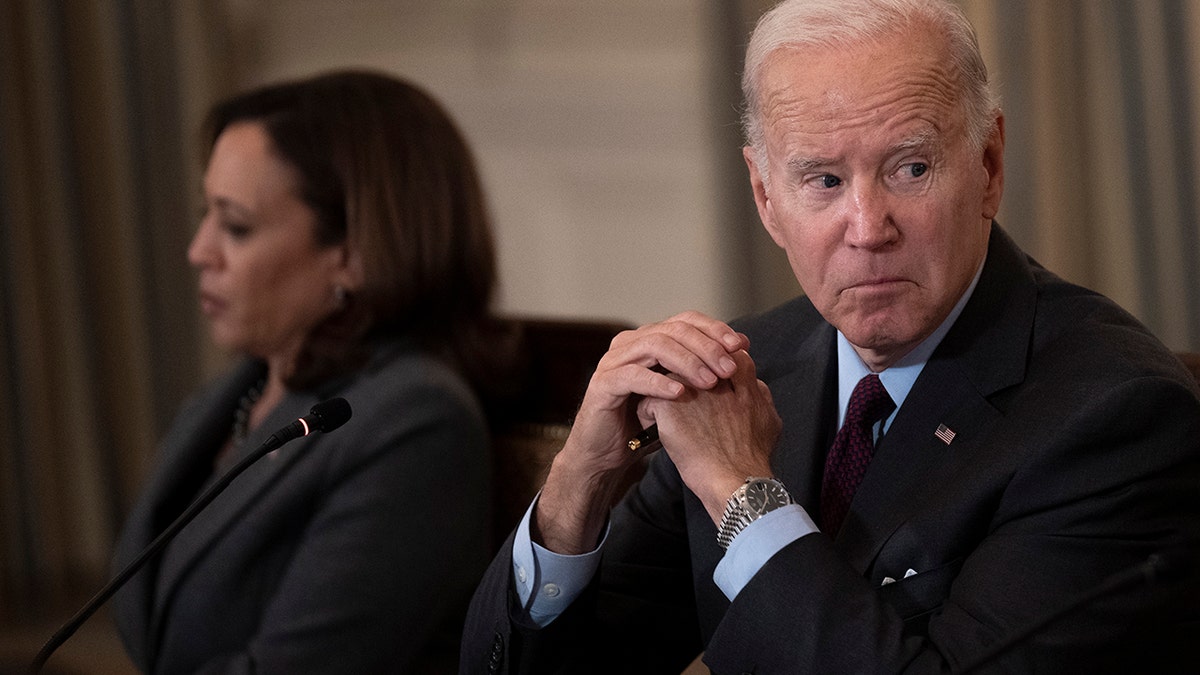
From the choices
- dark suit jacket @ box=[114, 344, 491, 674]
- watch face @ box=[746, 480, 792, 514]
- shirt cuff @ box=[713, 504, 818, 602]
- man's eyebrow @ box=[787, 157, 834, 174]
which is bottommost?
dark suit jacket @ box=[114, 344, 491, 674]

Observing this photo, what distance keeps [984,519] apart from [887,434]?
6.7 inches

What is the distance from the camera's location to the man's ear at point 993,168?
1555mm

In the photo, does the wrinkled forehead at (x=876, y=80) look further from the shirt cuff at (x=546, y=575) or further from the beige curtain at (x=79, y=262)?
the beige curtain at (x=79, y=262)

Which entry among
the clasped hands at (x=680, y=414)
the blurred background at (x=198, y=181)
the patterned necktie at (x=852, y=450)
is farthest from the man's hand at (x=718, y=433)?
the blurred background at (x=198, y=181)

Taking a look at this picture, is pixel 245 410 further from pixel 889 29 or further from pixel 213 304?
pixel 889 29

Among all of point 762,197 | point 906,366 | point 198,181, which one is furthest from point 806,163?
point 198,181

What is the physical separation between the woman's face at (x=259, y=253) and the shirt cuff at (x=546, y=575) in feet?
3.34

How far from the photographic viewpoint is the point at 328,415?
1.54 metres

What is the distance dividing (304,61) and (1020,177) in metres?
2.39

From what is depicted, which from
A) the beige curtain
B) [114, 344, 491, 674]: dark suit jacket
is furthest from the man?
the beige curtain

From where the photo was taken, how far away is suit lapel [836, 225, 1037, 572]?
1.50 m

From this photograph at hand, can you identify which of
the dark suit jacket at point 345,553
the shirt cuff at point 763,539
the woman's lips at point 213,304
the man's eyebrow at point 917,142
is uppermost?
the man's eyebrow at point 917,142

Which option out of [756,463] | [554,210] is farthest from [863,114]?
[554,210]

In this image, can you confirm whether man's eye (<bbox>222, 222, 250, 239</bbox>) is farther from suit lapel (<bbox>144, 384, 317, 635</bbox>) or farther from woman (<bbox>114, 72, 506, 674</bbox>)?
suit lapel (<bbox>144, 384, 317, 635</bbox>)
